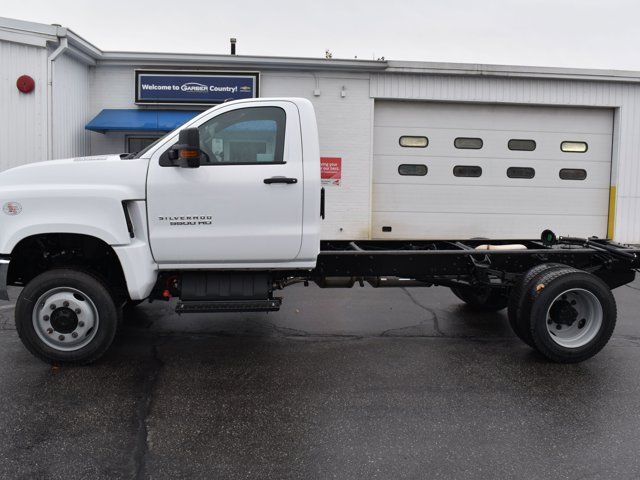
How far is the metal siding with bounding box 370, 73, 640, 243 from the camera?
13.3 metres

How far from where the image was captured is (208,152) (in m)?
5.36

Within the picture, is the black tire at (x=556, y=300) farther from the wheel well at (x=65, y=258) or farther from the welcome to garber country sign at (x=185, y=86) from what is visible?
the welcome to garber country sign at (x=185, y=86)

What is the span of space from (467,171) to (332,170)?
9.84 feet

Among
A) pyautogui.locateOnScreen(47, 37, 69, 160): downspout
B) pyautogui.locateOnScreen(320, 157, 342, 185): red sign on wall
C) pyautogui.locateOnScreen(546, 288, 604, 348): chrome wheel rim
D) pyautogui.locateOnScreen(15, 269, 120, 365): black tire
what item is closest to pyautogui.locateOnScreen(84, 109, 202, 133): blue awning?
pyautogui.locateOnScreen(47, 37, 69, 160): downspout

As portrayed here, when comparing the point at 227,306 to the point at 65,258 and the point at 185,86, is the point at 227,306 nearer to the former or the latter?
the point at 65,258

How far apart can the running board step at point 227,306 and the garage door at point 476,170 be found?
331 inches

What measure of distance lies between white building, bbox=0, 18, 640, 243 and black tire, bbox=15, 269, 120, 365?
7867 mm

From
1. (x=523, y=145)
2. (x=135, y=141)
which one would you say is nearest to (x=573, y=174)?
(x=523, y=145)

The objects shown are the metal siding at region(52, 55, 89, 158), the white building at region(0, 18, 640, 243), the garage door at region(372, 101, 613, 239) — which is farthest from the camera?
the garage door at region(372, 101, 613, 239)

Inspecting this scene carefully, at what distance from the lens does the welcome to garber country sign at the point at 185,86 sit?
12680mm

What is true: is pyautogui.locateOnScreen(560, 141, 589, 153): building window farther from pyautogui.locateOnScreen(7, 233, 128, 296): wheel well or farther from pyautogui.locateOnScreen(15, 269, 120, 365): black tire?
pyautogui.locateOnScreen(15, 269, 120, 365): black tire

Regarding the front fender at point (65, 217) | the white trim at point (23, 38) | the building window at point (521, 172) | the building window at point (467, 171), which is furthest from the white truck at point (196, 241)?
the building window at point (521, 172)

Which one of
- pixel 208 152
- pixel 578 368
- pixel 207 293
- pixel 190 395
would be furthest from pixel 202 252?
pixel 578 368

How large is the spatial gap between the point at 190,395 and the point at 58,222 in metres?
1.78
